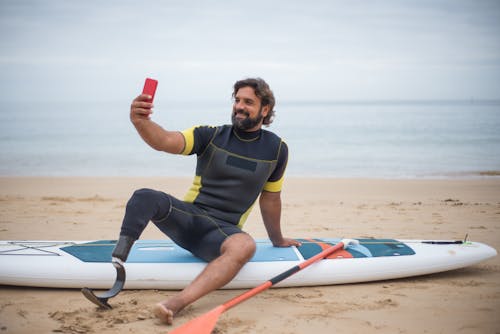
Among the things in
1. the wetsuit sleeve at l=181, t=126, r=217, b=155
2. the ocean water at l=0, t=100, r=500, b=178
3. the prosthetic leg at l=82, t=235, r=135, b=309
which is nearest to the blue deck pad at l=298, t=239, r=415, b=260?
the wetsuit sleeve at l=181, t=126, r=217, b=155

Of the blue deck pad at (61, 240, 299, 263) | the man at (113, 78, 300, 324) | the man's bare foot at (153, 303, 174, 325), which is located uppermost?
the man at (113, 78, 300, 324)

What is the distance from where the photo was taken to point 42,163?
13.1m

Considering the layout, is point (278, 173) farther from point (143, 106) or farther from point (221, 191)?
point (143, 106)

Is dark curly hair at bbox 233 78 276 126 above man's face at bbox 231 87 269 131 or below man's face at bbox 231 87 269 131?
above

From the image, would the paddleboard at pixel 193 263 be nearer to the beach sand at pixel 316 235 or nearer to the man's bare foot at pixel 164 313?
the beach sand at pixel 316 235

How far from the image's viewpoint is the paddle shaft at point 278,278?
2.71 meters

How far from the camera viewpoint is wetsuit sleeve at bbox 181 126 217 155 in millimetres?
3061

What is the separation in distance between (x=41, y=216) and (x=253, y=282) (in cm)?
364

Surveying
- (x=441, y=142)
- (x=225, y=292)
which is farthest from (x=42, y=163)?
(x=441, y=142)

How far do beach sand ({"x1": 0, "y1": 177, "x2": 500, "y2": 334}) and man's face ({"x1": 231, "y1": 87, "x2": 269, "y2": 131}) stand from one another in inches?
45.2

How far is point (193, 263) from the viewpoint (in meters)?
3.32

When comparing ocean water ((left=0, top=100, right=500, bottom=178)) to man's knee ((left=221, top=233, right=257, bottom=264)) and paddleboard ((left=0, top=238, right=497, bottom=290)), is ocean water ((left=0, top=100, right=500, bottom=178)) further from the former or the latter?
man's knee ((left=221, top=233, right=257, bottom=264))

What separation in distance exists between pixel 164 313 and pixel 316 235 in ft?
8.98

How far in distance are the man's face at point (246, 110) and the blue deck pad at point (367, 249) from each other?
1.00 m
